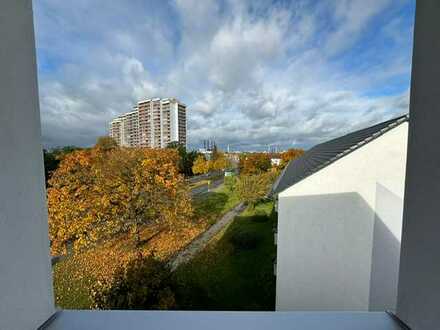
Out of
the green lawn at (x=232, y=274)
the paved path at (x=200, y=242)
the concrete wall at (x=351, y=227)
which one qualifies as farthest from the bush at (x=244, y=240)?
the concrete wall at (x=351, y=227)

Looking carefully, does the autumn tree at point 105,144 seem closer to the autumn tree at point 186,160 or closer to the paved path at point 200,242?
the paved path at point 200,242

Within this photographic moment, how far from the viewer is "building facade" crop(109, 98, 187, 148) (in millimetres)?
10102

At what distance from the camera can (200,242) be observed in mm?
9711

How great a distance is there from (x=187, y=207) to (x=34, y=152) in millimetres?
6606

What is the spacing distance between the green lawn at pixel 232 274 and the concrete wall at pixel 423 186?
4.39 metres

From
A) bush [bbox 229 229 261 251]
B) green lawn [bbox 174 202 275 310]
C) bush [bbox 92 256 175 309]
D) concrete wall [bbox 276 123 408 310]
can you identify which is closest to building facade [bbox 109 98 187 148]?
bush [bbox 92 256 175 309]

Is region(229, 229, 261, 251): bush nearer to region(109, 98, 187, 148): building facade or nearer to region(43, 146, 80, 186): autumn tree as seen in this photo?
region(109, 98, 187, 148): building facade

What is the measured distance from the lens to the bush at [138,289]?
3.40 meters

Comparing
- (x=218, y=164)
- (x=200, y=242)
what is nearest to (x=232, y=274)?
(x=200, y=242)

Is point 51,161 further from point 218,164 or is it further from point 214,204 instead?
point 218,164

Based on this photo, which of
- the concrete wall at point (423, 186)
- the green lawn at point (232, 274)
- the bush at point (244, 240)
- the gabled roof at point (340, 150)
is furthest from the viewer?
the bush at point (244, 240)

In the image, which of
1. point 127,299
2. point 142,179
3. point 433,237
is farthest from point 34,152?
point 142,179

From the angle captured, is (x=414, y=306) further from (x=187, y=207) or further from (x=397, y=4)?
(x=187, y=207)

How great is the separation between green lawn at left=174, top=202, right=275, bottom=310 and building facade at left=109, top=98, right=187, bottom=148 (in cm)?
598
